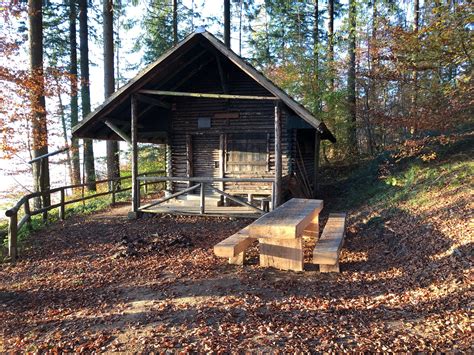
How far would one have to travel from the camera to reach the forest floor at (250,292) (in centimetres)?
362

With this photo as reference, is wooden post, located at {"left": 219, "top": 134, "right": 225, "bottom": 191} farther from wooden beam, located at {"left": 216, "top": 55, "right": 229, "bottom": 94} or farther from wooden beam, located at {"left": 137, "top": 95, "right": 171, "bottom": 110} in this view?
wooden beam, located at {"left": 137, "top": 95, "right": 171, "bottom": 110}

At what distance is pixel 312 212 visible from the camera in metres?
6.27

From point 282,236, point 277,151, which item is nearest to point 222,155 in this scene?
point 277,151

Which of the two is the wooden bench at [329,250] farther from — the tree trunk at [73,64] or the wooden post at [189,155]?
the tree trunk at [73,64]

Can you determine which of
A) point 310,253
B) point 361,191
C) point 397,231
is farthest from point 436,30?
point 361,191

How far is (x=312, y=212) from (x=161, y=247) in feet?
10.8

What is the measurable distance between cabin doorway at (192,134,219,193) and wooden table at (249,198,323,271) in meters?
6.82

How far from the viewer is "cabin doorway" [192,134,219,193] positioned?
42.7 feet

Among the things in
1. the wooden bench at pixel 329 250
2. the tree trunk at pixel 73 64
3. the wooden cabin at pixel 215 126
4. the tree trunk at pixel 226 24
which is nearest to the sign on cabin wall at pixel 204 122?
the wooden cabin at pixel 215 126

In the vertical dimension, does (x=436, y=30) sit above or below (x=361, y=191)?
above

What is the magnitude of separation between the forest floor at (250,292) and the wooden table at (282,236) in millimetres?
253

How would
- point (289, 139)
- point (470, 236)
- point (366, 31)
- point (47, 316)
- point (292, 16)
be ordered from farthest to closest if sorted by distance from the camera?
point (292, 16)
point (366, 31)
point (289, 139)
point (470, 236)
point (47, 316)

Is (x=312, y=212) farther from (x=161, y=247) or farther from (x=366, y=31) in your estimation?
(x=366, y=31)

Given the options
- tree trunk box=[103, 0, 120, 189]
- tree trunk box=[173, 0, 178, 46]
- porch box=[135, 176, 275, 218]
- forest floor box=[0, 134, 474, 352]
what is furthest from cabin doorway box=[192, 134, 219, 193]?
tree trunk box=[173, 0, 178, 46]
